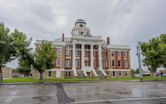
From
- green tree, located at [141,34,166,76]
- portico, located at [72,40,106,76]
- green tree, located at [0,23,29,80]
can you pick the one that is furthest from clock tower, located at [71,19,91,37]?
green tree, located at [0,23,29,80]

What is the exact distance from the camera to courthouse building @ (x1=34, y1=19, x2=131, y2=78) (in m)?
51.3

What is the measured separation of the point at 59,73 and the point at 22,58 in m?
15.8

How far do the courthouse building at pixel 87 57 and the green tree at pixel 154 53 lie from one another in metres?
13.2

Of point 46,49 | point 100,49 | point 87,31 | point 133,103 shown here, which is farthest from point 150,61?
point 133,103

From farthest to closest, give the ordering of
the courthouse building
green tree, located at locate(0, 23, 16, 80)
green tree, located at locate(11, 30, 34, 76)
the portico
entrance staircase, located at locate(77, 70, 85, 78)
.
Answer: the portico
the courthouse building
entrance staircase, located at locate(77, 70, 85, 78)
green tree, located at locate(11, 30, 34, 76)
green tree, located at locate(0, 23, 16, 80)

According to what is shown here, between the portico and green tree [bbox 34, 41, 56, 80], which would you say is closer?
green tree [bbox 34, 41, 56, 80]

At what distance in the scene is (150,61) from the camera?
40.0 metres

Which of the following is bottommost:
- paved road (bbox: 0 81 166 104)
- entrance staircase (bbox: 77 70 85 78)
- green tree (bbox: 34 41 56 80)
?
paved road (bbox: 0 81 166 104)

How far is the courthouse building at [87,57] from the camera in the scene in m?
51.3

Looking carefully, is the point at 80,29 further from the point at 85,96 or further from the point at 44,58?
the point at 85,96

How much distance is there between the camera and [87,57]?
180 ft

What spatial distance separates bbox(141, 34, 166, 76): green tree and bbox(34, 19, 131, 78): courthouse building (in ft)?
43.4

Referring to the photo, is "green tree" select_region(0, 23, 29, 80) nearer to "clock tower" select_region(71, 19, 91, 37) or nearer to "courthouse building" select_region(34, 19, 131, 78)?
"courthouse building" select_region(34, 19, 131, 78)

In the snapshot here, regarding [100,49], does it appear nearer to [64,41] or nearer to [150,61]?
[64,41]
